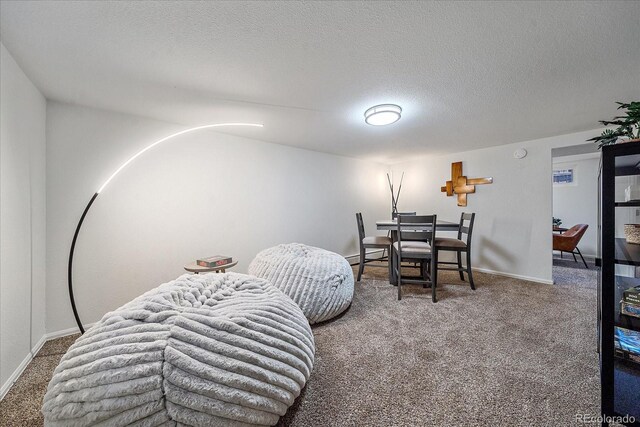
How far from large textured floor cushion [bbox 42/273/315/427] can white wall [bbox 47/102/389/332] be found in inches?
58.0

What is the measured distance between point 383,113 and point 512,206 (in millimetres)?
2692

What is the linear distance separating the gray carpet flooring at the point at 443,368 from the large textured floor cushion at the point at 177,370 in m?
0.31

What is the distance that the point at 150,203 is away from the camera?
2.41 meters

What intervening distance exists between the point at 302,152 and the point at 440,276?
2747 millimetres

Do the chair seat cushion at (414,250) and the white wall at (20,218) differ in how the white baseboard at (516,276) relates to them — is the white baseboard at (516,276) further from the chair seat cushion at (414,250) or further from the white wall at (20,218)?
the white wall at (20,218)

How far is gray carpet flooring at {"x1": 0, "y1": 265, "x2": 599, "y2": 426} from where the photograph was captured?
1.14 m

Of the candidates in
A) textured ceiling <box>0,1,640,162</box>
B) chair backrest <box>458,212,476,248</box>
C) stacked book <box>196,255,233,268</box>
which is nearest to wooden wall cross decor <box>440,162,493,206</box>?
chair backrest <box>458,212,476,248</box>

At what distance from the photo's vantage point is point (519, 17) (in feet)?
3.93

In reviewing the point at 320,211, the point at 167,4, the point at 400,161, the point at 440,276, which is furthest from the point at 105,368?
the point at 400,161

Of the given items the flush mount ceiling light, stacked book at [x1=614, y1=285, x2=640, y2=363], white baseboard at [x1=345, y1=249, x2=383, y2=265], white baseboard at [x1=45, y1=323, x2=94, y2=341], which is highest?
the flush mount ceiling light

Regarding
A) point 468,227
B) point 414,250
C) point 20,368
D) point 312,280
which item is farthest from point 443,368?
point 20,368

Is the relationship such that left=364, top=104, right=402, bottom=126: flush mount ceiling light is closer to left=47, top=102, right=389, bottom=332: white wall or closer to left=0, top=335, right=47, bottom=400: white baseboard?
left=47, top=102, right=389, bottom=332: white wall

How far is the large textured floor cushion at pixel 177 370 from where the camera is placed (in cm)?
83

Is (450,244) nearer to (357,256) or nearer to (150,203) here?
(357,256)
